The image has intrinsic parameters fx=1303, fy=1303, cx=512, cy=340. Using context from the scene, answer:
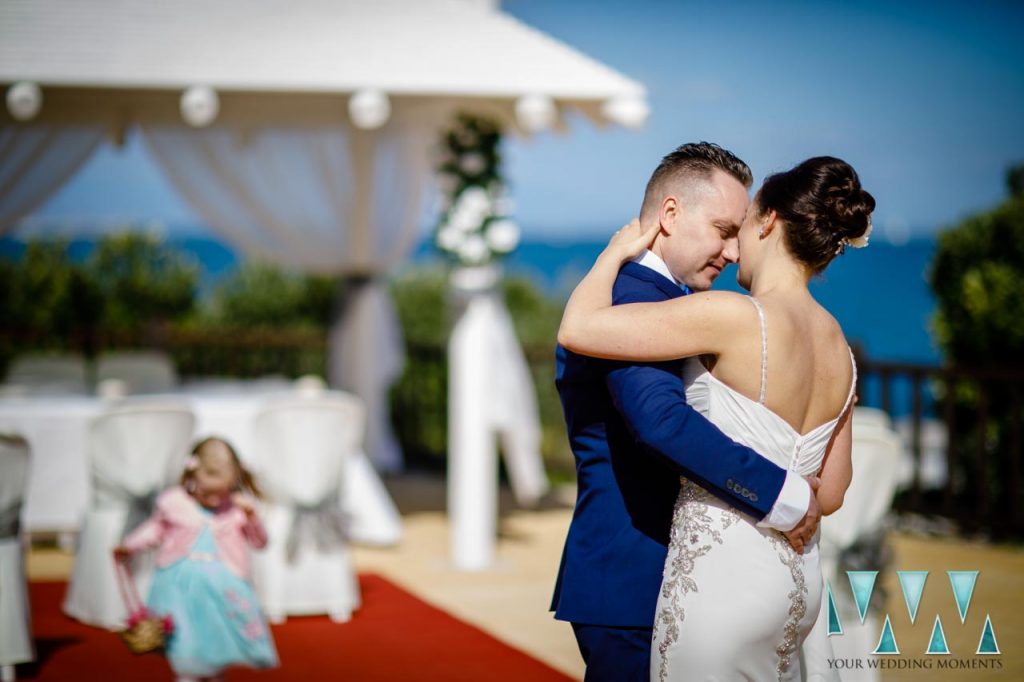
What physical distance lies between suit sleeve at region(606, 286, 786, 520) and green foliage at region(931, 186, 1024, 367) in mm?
7063

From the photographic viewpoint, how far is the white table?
7.85 meters

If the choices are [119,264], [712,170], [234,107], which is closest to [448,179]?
[234,107]

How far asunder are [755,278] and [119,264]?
15349mm

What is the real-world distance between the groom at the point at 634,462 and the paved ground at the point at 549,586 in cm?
189

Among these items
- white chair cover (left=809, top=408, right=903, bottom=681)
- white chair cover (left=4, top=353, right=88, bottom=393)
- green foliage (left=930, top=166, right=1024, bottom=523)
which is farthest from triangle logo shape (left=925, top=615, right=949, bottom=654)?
white chair cover (left=4, top=353, right=88, bottom=393)

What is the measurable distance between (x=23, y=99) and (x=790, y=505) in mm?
6519

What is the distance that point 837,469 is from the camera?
2.65m

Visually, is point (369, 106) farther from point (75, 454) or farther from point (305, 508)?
point (75, 454)

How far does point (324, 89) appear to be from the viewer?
7918mm

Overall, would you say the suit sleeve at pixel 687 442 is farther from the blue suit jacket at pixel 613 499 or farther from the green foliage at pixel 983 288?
the green foliage at pixel 983 288

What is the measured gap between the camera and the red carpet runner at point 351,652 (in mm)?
5242

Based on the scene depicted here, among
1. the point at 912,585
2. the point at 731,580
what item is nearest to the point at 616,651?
the point at 731,580

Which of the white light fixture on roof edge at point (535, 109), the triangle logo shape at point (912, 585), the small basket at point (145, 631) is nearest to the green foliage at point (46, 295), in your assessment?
the white light fixture on roof edge at point (535, 109)

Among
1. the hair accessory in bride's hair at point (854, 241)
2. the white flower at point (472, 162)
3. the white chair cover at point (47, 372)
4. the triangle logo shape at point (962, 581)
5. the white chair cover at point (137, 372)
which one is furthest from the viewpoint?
the white chair cover at point (137, 372)
